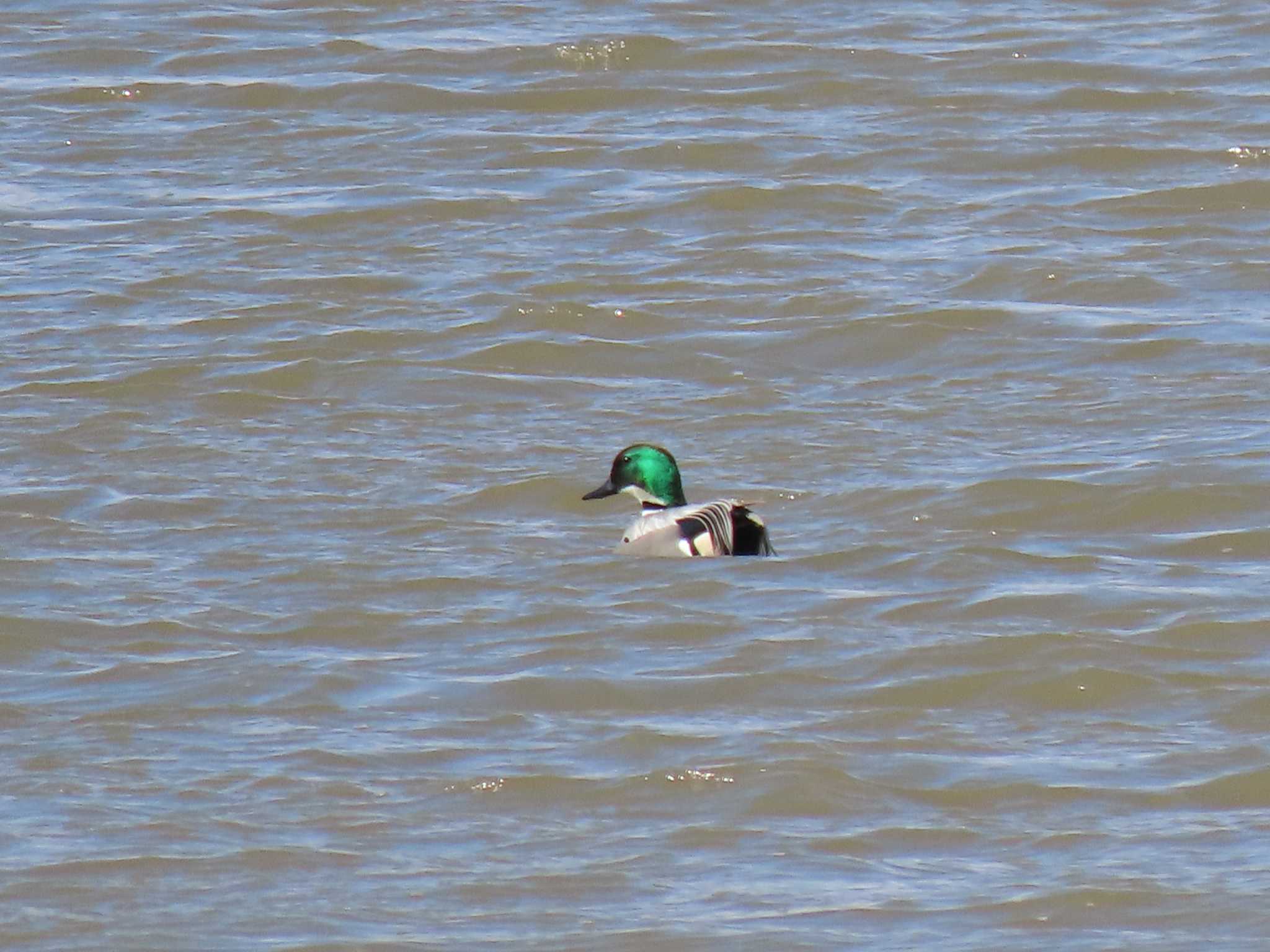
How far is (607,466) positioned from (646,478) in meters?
0.55

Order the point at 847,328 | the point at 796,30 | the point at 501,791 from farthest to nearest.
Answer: the point at 796,30 → the point at 847,328 → the point at 501,791

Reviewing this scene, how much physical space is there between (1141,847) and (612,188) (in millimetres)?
6831

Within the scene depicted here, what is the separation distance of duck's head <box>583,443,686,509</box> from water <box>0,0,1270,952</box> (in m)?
0.17

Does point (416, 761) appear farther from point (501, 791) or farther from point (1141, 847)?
point (1141, 847)

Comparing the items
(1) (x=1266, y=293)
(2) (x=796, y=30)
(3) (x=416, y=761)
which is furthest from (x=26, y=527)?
(2) (x=796, y=30)

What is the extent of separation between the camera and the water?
5613 mm

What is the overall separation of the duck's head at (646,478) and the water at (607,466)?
17cm

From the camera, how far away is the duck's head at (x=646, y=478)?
327 inches

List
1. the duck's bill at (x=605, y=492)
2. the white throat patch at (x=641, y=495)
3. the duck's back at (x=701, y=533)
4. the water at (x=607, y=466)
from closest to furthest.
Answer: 1. the water at (x=607, y=466)
2. the duck's back at (x=701, y=533)
3. the white throat patch at (x=641, y=495)
4. the duck's bill at (x=605, y=492)

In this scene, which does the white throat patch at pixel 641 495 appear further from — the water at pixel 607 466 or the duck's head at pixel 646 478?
the water at pixel 607 466

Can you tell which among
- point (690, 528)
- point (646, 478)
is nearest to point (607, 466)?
point (646, 478)

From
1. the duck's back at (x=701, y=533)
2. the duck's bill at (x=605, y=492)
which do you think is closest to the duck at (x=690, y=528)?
the duck's back at (x=701, y=533)

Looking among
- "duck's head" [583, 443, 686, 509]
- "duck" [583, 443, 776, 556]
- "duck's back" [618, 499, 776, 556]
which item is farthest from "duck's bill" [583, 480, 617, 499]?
"duck's back" [618, 499, 776, 556]

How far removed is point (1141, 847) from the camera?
5.57 m
